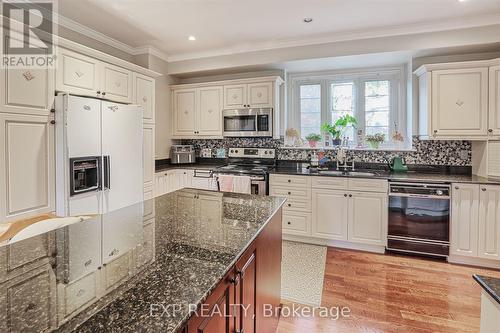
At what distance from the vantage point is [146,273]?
91 centimetres

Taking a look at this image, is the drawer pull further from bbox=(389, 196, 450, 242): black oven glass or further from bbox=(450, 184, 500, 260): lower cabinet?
bbox=(450, 184, 500, 260): lower cabinet

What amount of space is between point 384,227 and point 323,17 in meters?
2.51

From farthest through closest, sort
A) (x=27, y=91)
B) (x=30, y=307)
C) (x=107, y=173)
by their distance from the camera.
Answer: (x=107, y=173) → (x=27, y=91) → (x=30, y=307)

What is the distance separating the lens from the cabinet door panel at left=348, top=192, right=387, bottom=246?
331 cm

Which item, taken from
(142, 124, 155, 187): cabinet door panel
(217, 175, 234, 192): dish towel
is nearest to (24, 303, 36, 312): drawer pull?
(142, 124, 155, 187): cabinet door panel

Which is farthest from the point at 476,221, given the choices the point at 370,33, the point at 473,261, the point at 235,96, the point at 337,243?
the point at 235,96

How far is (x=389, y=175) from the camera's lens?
134 inches

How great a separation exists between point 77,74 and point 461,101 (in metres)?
4.16

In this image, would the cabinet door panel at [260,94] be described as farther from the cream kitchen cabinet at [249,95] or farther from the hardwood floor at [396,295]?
the hardwood floor at [396,295]

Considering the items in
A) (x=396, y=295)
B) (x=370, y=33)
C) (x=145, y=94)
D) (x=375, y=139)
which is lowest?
(x=396, y=295)

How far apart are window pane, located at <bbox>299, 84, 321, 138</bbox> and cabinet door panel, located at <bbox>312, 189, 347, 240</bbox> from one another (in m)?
1.22

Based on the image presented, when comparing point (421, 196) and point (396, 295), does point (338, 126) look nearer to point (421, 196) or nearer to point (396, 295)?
point (421, 196)

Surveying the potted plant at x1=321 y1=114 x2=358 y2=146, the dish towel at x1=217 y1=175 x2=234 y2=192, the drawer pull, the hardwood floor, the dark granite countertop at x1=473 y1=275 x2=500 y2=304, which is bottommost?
the hardwood floor

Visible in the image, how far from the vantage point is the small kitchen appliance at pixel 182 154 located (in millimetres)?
4629
